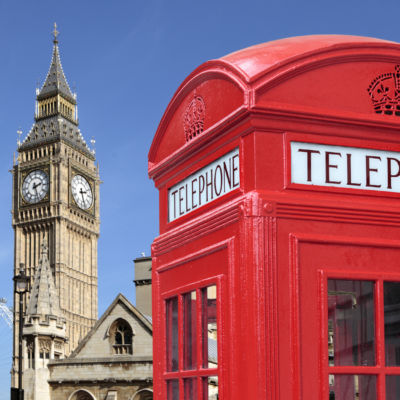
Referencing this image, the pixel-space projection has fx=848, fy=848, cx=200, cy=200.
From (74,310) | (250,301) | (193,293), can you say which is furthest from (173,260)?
(74,310)

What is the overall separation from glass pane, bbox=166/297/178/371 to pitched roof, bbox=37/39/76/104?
3853 inches

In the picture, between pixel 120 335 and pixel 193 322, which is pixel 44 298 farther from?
pixel 193 322

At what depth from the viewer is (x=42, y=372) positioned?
35594 mm

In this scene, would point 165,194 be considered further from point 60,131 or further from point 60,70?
point 60,70

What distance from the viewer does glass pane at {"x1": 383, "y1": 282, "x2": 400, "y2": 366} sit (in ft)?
12.0

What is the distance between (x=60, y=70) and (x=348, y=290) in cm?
10235

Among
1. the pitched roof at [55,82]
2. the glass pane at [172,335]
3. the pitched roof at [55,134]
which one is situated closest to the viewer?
the glass pane at [172,335]

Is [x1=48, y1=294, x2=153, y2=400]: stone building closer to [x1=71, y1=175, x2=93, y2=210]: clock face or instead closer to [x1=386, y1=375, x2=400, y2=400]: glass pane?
[x1=386, y1=375, x2=400, y2=400]: glass pane

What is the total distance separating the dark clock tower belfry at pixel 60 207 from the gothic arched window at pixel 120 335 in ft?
181

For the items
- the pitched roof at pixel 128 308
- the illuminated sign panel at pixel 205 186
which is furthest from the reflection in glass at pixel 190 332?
the pitched roof at pixel 128 308

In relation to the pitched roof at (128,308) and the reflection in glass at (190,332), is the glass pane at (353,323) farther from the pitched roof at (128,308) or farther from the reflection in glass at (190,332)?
the pitched roof at (128,308)

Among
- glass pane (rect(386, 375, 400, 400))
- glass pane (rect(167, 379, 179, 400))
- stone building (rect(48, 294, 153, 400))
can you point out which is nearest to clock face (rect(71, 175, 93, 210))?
stone building (rect(48, 294, 153, 400))

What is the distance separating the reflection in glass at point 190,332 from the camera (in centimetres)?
399

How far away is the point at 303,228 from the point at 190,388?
982 mm
